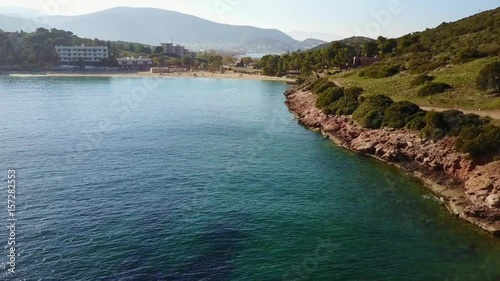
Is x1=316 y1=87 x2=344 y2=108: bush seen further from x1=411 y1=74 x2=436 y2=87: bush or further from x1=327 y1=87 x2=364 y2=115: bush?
x1=411 y1=74 x2=436 y2=87: bush

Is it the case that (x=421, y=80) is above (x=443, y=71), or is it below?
below

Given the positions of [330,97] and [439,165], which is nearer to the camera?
[439,165]

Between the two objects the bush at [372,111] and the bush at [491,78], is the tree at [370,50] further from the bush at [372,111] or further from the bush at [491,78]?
the bush at [491,78]

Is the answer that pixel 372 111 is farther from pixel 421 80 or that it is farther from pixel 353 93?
pixel 421 80

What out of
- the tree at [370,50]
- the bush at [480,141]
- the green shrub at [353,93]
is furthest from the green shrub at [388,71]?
the tree at [370,50]

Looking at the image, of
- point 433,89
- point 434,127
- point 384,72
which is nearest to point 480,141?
point 434,127

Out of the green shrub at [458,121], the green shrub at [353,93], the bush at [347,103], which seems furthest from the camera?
the green shrub at [353,93]

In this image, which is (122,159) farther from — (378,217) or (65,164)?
(378,217)
